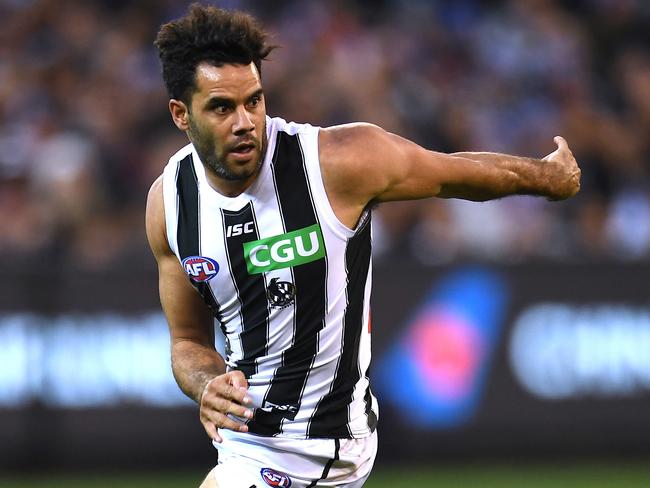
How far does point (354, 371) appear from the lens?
16.8 feet

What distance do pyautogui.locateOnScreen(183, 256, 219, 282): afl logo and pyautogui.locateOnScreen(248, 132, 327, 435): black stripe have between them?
0.32 metres

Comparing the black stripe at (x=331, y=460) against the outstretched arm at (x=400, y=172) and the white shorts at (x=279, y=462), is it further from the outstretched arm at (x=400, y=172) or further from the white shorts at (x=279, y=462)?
the outstretched arm at (x=400, y=172)

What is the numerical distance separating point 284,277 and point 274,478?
0.80m

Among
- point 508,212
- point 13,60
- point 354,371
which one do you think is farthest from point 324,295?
point 13,60

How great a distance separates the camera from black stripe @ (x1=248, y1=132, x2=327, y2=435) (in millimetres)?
4875

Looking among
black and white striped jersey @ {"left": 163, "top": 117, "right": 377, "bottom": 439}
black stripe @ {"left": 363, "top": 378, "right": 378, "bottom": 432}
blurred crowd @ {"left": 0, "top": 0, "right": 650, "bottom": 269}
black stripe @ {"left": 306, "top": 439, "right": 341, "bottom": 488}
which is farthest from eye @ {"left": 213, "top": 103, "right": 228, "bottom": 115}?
blurred crowd @ {"left": 0, "top": 0, "right": 650, "bottom": 269}

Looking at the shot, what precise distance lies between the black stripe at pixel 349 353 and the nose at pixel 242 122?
0.62 meters

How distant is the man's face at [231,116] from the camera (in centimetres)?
474

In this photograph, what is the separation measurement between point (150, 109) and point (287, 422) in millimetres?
7304

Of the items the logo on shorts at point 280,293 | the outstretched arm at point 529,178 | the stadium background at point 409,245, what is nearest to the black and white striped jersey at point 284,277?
the logo on shorts at point 280,293

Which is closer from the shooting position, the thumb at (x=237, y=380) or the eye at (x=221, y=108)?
the thumb at (x=237, y=380)

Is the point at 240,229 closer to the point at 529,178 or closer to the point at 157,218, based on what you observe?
the point at 157,218

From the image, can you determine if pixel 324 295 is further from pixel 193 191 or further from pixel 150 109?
pixel 150 109

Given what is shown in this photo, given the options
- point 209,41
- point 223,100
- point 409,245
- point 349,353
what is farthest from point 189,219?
point 409,245
